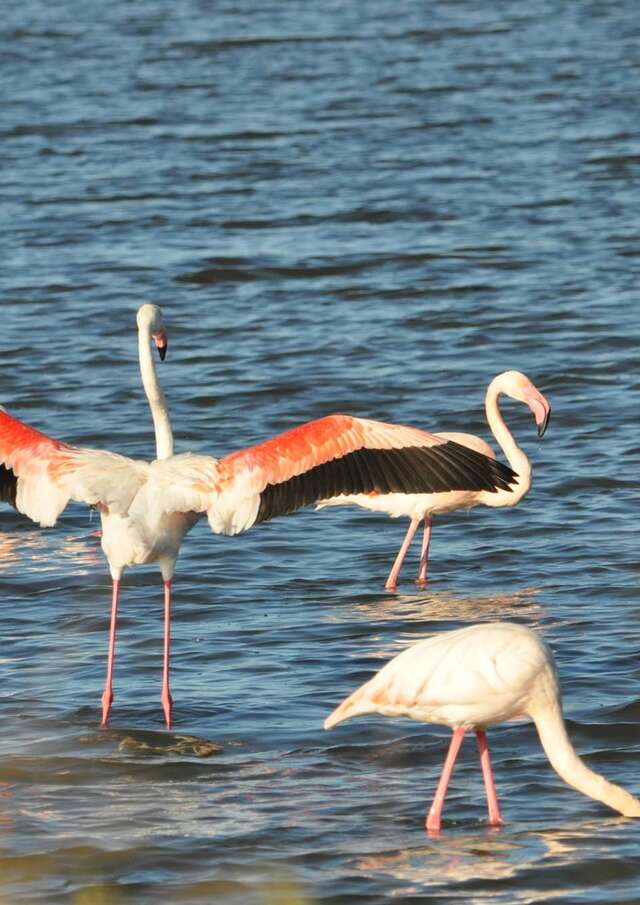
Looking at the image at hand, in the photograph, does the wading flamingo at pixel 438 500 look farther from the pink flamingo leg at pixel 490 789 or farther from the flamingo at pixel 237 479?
the pink flamingo leg at pixel 490 789

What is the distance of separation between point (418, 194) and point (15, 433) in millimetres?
12299

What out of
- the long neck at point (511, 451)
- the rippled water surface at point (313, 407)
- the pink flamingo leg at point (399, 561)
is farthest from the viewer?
the long neck at point (511, 451)

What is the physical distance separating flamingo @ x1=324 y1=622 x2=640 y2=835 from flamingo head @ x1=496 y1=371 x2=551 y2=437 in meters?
3.86

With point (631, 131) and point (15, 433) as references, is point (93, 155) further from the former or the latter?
point (15, 433)

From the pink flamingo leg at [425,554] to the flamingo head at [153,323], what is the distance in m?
2.01

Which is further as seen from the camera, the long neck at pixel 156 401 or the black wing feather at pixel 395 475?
the long neck at pixel 156 401

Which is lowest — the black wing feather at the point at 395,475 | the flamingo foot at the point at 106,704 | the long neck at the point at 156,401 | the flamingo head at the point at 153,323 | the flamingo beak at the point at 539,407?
the flamingo foot at the point at 106,704

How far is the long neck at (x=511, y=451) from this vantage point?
384 inches

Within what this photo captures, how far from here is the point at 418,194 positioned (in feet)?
64.4

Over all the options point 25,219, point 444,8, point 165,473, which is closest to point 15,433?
point 165,473

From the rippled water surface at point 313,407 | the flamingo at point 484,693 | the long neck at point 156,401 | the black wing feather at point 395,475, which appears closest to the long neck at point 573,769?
the flamingo at point 484,693

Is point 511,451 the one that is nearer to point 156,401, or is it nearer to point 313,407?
point 156,401

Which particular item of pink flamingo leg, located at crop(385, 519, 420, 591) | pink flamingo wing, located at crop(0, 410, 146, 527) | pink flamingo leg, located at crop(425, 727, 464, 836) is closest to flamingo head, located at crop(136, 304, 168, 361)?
pink flamingo wing, located at crop(0, 410, 146, 527)

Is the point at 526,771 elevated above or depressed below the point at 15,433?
below
